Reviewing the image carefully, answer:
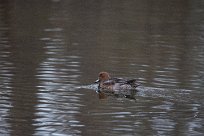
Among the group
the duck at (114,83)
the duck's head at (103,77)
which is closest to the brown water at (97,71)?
the duck at (114,83)

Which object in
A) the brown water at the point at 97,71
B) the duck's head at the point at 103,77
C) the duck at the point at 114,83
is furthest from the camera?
the duck's head at the point at 103,77

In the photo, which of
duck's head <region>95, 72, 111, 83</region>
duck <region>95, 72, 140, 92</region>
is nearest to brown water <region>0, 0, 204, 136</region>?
duck <region>95, 72, 140, 92</region>

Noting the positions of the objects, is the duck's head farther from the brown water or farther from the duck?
the brown water

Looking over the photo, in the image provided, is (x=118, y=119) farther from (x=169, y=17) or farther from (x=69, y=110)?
(x=169, y=17)

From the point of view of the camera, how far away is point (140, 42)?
22719 millimetres

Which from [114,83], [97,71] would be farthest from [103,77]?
[97,71]

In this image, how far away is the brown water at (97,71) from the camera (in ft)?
39.8

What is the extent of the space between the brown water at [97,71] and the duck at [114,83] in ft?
0.84

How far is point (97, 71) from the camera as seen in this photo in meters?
17.5

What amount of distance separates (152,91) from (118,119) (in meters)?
2.48

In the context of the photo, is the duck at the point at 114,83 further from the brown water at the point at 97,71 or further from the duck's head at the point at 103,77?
the brown water at the point at 97,71

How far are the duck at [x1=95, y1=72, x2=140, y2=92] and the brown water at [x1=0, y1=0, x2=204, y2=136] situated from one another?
26cm

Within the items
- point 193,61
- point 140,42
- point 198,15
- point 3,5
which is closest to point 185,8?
point 198,15

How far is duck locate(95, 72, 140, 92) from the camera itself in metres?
14.7
